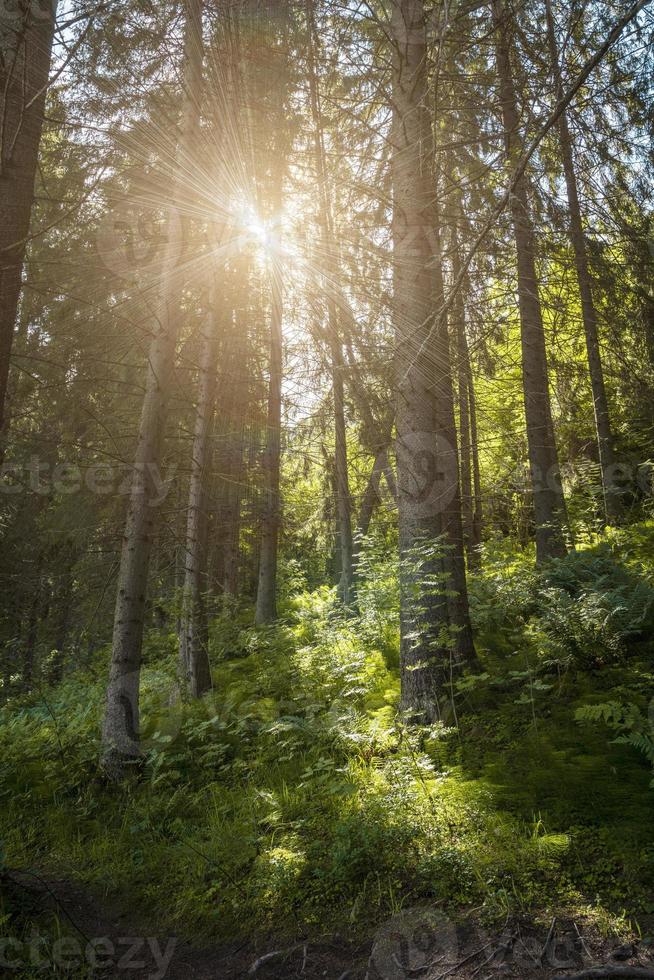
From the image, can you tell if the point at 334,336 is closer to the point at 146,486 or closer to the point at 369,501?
the point at 146,486

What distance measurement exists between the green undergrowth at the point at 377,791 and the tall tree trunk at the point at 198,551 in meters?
0.81

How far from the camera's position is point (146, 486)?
5887 millimetres

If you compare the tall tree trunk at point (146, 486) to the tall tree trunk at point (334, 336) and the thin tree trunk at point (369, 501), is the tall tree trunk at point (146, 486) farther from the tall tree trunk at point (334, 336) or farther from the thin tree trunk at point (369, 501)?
the thin tree trunk at point (369, 501)

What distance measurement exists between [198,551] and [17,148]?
5290mm

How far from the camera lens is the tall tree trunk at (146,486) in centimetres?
569

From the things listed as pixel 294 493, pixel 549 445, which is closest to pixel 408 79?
→ pixel 549 445

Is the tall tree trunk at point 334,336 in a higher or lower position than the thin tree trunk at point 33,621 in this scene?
higher

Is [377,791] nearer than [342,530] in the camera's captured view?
Yes

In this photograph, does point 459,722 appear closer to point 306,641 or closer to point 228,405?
point 306,641

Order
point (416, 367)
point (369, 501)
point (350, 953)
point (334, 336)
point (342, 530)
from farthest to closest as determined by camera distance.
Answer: point (369, 501), point (342, 530), point (334, 336), point (416, 367), point (350, 953)

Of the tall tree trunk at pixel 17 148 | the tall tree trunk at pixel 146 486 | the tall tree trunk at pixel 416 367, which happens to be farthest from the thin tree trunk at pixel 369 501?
the tall tree trunk at pixel 17 148

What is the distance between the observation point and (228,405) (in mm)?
10922

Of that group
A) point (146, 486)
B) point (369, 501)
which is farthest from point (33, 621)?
point (369, 501)

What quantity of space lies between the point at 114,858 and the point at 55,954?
1.03 m
